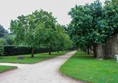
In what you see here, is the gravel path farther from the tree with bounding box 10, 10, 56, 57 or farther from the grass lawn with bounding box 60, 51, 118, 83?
the tree with bounding box 10, 10, 56, 57

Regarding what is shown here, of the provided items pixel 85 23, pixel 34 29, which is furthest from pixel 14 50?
pixel 85 23

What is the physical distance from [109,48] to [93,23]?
3899mm

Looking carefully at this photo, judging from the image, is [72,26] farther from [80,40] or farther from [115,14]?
[115,14]

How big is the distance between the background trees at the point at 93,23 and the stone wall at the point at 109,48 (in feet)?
3.01

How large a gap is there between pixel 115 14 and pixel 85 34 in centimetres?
450

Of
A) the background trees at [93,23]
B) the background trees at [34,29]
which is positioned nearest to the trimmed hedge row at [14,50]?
the background trees at [34,29]

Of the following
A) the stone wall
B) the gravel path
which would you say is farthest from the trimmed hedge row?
the gravel path

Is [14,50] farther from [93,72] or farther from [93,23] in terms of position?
[93,72]

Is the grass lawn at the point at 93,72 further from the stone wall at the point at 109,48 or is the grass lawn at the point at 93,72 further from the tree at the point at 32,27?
the tree at the point at 32,27

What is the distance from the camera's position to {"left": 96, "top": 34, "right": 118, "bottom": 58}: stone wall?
3391 centimetres

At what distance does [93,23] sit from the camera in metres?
35.0

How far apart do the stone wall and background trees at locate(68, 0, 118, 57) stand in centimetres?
92

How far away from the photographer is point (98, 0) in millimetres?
36750

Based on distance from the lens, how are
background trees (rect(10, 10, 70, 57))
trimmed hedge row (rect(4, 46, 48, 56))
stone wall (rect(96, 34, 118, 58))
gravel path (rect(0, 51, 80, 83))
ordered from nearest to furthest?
1. gravel path (rect(0, 51, 80, 83))
2. stone wall (rect(96, 34, 118, 58))
3. background trees (rect(10, 10, 70, 57))
4. trimmed hedge row (rect(4, 46, 48, 56))
